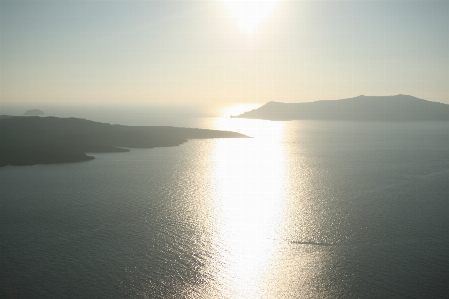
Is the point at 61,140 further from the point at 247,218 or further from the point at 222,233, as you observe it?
the point at 222,233

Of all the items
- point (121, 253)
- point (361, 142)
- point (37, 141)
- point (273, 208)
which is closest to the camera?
point (121, 253)

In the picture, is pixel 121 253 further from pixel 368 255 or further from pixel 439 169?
pixel 439 169

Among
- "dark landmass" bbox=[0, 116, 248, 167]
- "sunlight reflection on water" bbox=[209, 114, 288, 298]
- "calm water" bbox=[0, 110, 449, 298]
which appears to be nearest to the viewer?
"calm water" bbox=[0, 110, 449, 298]

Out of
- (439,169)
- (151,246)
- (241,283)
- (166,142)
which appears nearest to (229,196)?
(151,246)

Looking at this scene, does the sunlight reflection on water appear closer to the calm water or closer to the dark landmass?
the calm water

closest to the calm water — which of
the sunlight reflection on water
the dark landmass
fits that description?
the sunlight reflection on water

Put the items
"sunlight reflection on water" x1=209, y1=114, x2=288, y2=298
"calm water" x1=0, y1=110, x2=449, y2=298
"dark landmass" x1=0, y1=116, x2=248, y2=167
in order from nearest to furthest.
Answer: "calm water" x1=0, y1=110, x2=449, y2=298 → "sunlight reflection on water" x1=209, y1=114, x2=288, y2=298 → "dark landmass" x1=0, y1=116, x2=248, y2=167
